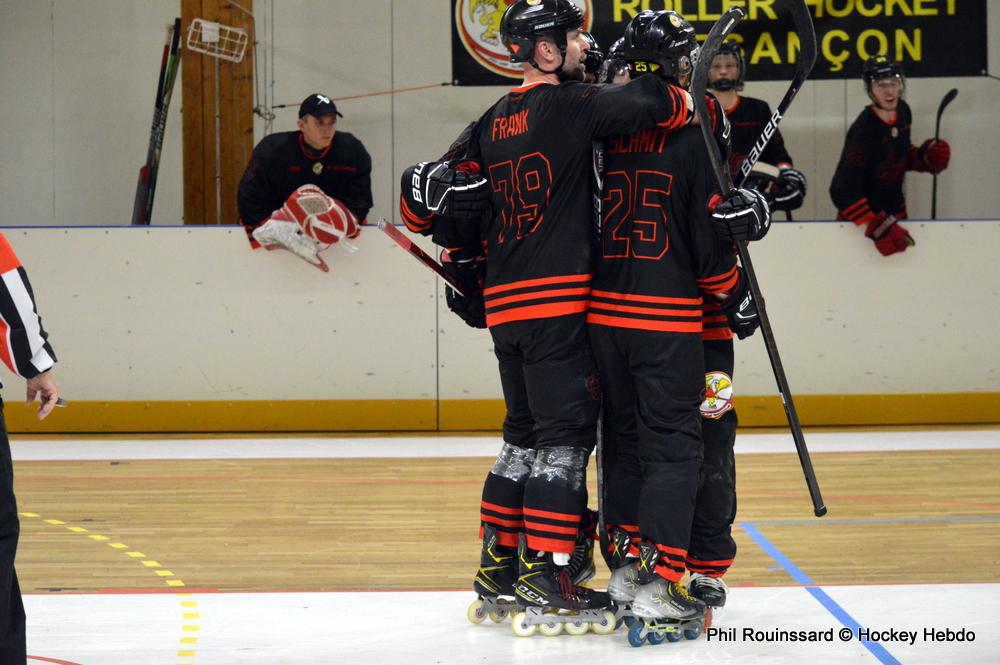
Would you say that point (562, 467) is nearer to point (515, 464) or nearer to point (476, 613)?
point (515, 464)

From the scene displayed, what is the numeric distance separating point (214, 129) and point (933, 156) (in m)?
4.22

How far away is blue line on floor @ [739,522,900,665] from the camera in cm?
321

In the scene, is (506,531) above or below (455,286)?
below

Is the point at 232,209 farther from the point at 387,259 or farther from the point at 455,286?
the point at 455,286

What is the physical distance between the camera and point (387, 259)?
23.7 ft

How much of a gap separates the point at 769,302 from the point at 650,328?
4.04m

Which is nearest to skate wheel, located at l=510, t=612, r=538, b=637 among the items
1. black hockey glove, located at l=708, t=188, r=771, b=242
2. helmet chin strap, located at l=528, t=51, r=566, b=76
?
black hockey glove, located at l=708, t=188, r=771, b=242

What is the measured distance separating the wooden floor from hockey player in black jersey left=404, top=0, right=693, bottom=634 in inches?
27.2

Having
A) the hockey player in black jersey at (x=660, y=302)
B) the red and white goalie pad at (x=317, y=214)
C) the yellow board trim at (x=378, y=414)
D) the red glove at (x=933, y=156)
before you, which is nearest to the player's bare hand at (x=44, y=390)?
the hockey player in black jersey at (x=660, y=302)

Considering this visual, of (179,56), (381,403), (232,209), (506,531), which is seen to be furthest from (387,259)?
(506,531)

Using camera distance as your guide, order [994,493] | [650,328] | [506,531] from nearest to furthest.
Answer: [650,328], [506,531], [994,493]

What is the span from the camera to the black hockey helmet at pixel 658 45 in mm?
3404

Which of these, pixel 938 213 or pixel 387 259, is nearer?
pixel 387 259

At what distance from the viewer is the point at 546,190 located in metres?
3.40
